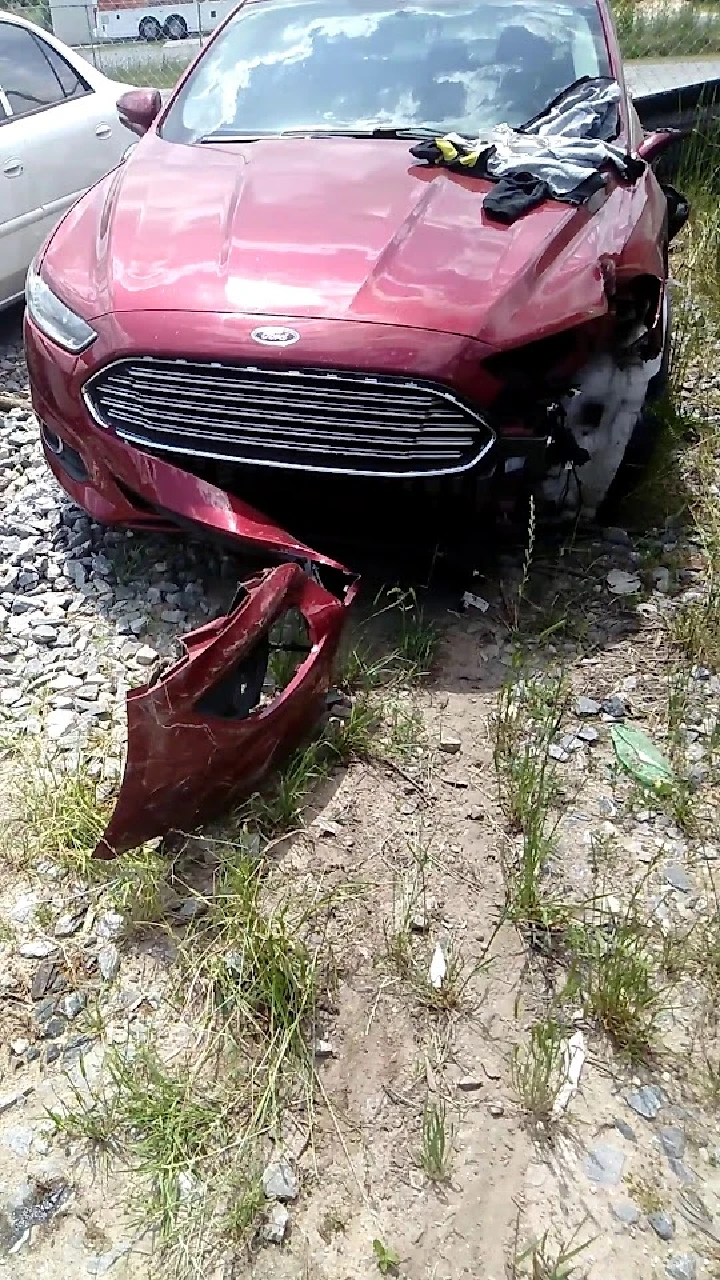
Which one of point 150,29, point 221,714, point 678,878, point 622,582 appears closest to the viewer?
point 678,878

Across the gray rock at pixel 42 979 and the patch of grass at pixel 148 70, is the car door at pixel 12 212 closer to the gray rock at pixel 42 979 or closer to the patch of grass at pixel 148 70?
the gray rock at pixel 42 979

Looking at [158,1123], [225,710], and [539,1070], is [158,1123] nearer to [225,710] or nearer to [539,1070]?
[539,1070]

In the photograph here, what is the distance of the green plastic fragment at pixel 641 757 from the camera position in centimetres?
271

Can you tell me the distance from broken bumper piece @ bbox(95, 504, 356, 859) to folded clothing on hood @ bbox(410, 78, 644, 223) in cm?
137

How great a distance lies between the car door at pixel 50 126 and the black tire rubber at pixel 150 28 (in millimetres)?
11480

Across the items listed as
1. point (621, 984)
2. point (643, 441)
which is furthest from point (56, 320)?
point (621, 984)

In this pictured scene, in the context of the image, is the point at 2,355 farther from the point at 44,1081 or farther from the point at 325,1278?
the point at 325,1278

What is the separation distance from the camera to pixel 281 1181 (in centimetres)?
185

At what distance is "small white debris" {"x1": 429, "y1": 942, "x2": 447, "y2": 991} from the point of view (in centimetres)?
219

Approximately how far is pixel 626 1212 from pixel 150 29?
694 inches

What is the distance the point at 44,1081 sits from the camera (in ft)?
6.61

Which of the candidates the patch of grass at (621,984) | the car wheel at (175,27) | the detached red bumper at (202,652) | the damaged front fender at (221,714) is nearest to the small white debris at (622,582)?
the detached red bumper at (202,652)

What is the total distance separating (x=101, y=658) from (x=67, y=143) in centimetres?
340

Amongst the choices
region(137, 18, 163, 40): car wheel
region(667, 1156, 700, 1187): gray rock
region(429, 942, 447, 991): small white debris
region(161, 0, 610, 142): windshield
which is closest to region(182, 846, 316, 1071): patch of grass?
region(429, 942, 447, 991): small white debris
